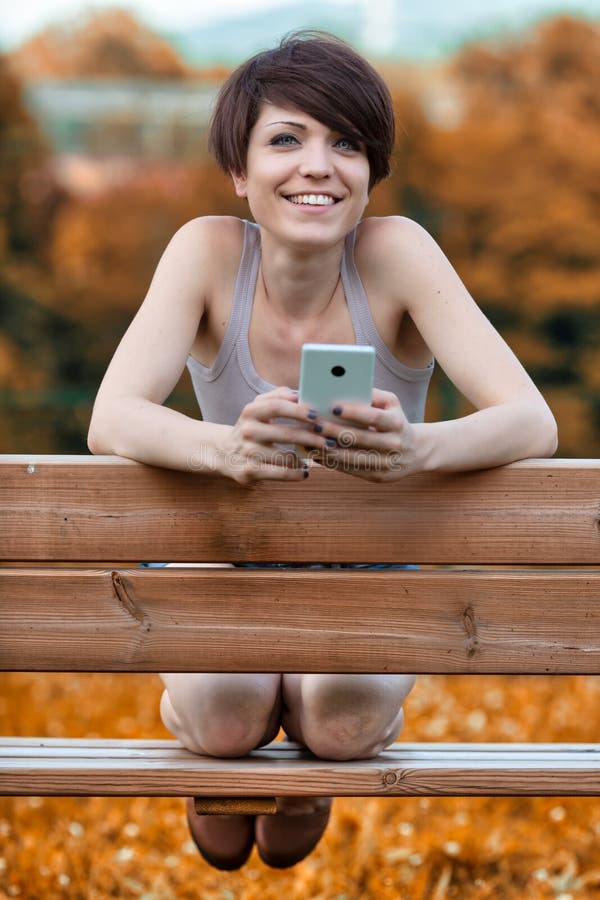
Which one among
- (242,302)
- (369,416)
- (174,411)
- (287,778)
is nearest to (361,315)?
(242,302)

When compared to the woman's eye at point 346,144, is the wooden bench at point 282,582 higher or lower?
lower

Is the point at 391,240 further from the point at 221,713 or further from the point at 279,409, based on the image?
the point at 221,713

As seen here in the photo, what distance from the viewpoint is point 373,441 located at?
1884 mm

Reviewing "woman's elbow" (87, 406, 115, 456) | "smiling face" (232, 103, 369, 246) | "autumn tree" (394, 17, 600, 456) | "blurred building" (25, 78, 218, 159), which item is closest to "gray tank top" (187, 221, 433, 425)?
"smiling face" (232, 103, 369, 246)

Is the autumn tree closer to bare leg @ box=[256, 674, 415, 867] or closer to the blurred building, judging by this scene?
the blurred building

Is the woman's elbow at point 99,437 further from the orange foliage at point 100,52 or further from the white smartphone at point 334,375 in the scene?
the orange foliage at point 100,52

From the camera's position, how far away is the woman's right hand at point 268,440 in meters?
1.85

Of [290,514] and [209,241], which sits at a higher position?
[209,241]

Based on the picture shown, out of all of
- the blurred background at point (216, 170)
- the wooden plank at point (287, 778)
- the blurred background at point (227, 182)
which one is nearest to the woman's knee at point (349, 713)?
the wooden plank at point (287, 778)

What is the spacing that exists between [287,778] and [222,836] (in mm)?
604

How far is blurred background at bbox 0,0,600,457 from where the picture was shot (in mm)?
8930

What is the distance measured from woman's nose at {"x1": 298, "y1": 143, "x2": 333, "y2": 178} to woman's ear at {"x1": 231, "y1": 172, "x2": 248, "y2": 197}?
234mm

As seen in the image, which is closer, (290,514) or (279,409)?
(279,409)

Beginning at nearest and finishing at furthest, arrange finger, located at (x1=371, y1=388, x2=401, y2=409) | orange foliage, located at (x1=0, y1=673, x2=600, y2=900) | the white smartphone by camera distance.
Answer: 1. the white smartphone
2. finger, located at (x1=371, y1=388, x2=401, y2=409)
3. orange foliage, located at (x1=0, y1=673, x2=600, y2=900)
